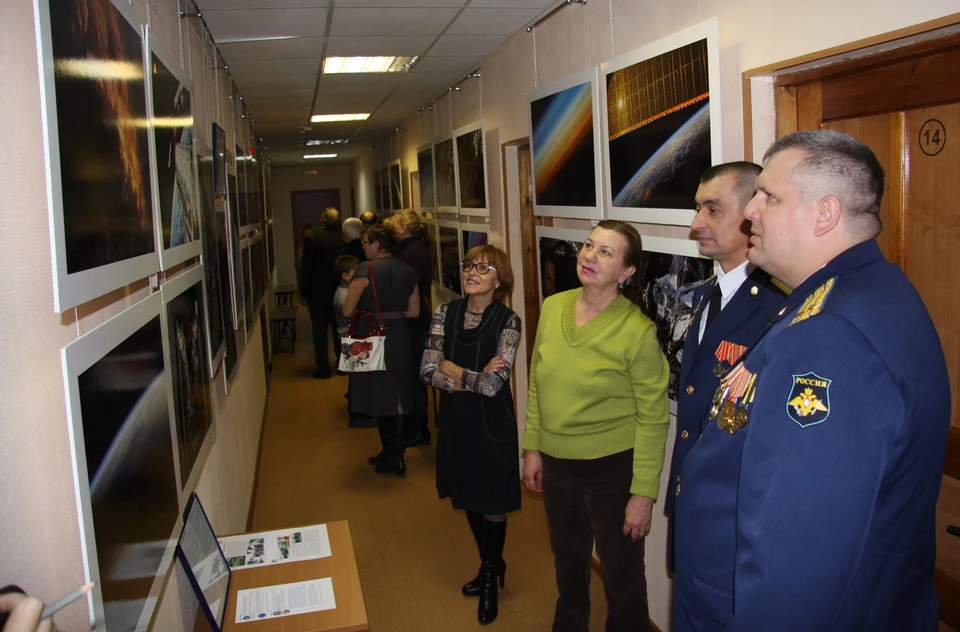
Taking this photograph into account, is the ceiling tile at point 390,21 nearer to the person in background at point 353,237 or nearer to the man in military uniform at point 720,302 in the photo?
the man in military uniform at point 720,302

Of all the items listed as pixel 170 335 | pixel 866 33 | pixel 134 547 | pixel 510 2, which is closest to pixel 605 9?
pixel 510 2

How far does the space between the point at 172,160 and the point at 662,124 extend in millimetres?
1695

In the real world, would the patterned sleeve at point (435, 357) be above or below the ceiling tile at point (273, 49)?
below

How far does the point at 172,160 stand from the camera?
6.70 feet

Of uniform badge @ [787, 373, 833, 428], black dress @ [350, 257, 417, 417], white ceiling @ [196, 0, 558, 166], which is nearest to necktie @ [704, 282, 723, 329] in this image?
uniform badge @ [787, 373, 833, 428]

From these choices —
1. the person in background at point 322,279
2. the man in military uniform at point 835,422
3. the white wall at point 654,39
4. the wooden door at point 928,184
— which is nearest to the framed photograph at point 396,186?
the person in background at point 322,279

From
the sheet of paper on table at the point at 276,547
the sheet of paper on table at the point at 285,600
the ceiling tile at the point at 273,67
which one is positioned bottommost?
the sheet of paper on table at the point at 285,600

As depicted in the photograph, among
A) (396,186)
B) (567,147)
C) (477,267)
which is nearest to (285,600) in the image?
Answer: (477,267)

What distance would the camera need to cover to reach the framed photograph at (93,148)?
100cm

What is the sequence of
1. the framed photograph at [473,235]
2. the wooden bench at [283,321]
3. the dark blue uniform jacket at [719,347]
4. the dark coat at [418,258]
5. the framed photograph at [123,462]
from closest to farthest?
the framed photograph at [123,462], the dark blue uniform jacket at [719,347], the framed photograph at [473,235], the dark coat at [418,258], the wooden bench at [283,321]

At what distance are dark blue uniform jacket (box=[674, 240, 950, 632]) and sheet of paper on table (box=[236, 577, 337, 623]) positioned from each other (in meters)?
1.10

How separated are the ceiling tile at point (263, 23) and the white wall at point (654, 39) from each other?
1.19 metres

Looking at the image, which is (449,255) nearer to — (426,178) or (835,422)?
(426,178)

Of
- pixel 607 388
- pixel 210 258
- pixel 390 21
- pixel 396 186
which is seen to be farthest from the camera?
pixel 396 186
